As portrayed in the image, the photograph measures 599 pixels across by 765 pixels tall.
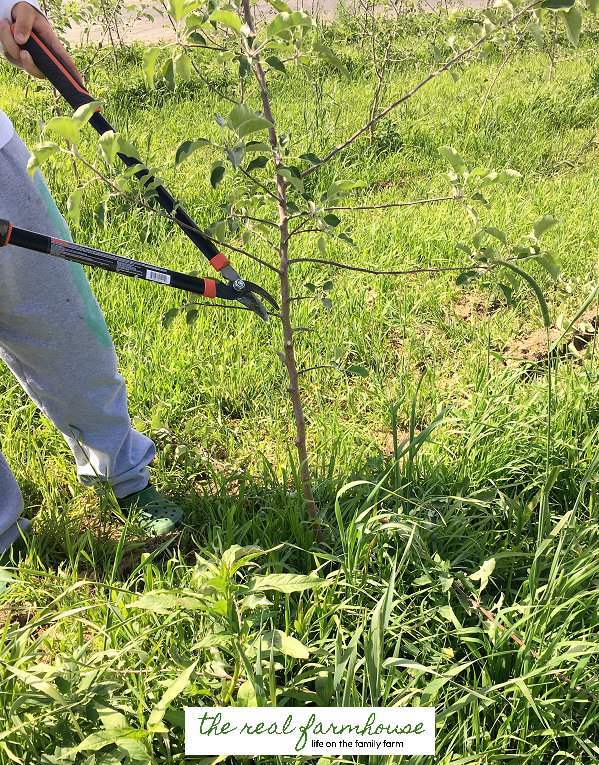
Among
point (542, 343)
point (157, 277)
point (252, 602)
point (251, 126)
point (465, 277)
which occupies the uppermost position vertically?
point (251, 126)

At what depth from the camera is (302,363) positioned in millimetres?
2512

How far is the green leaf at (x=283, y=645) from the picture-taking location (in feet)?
3.76

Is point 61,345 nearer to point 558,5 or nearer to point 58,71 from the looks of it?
point 58,71

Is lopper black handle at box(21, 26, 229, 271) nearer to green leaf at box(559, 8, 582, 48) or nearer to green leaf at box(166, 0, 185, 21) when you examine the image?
green leaf at box(166, 0, 185, 21)

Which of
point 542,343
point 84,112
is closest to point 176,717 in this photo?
point 84,112

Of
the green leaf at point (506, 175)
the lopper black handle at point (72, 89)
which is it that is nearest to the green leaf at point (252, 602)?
the lopper black handle at point (72, 89)

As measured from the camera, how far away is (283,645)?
46.9 inches

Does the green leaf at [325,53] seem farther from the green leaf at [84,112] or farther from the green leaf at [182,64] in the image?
the green leaf at [84,112]

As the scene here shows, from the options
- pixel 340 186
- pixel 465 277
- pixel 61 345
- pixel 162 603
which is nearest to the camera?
pixel 162 603

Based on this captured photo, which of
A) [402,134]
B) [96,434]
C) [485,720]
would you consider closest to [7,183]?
[96,434]

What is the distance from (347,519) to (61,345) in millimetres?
935

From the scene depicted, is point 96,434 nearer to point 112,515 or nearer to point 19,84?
point 112,515

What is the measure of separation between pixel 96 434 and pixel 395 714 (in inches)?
45.0

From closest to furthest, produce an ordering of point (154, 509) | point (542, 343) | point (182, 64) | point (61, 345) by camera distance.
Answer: point (182, 64)
point (61, 345)
point (154, 509)
point (542, 343)
